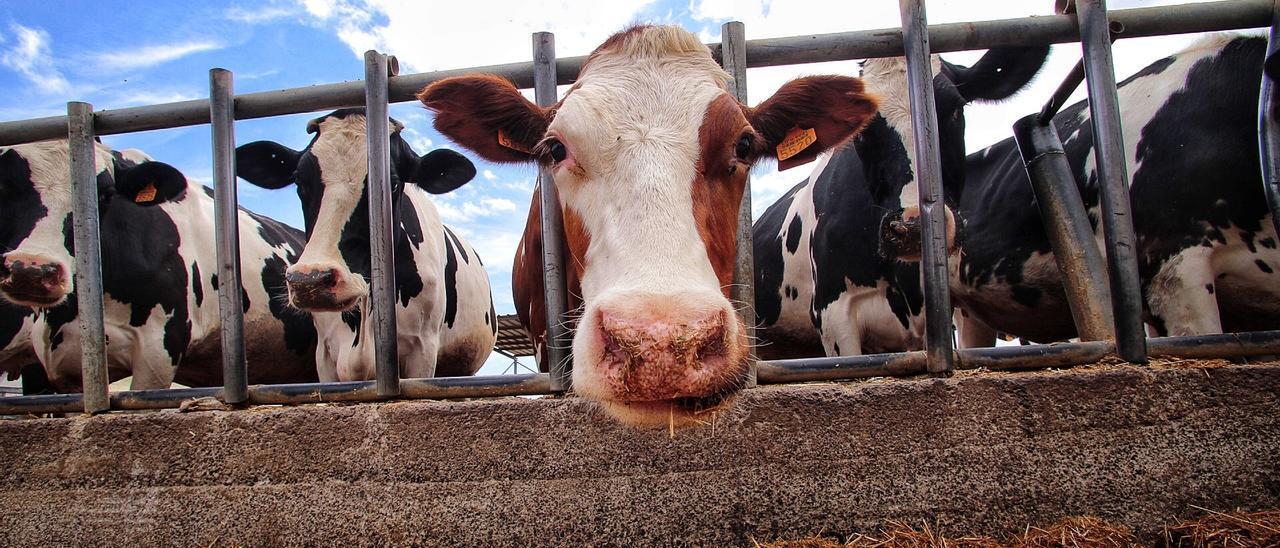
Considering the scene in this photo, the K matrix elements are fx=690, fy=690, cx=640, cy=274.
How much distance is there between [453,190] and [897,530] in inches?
148

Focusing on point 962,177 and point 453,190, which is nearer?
point 962,177

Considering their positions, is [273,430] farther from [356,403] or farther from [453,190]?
[453,190]

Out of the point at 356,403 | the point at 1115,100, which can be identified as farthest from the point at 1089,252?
the point at 356,403

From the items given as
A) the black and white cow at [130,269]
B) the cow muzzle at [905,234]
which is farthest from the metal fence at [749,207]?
the black and white cow at [130,269]

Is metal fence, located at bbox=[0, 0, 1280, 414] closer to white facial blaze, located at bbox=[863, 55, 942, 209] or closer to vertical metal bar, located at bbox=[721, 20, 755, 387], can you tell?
vertical metal bar, located at bbox=[721, 20, 755, 387]

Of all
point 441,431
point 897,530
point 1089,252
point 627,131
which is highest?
point 627,131

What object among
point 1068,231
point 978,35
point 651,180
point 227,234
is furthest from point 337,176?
point 1068,231

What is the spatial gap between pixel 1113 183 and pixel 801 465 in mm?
1506

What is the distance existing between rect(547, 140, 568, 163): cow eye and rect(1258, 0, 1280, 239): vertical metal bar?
264 centimetres

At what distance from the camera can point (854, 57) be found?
267 centimetres

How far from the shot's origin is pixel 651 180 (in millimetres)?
1938

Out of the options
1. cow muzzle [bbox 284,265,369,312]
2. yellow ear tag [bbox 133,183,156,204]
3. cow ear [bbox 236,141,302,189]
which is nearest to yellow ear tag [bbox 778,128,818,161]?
cow muzzle [bbox 284,265,369,312]

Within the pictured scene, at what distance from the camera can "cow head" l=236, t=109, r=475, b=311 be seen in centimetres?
367

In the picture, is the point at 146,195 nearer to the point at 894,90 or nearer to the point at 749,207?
the point at 749,207
